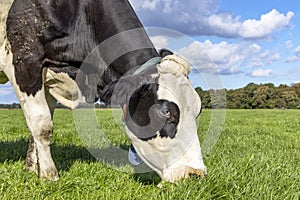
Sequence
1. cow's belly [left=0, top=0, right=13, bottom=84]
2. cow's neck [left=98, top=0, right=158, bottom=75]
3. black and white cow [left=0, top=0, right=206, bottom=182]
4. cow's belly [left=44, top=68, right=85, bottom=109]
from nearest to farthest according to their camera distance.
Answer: black and white cow [left=0, top=0, right=206, bottom=182] → cow's neck [left=98, top=0, right=158, bottom=75] → cow's belly [left=0, top=0, right=13, bottom=84] → cow's belly [left=44, top=68, right=85, bottom=109]

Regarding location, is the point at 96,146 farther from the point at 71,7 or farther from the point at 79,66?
the point at 71,7

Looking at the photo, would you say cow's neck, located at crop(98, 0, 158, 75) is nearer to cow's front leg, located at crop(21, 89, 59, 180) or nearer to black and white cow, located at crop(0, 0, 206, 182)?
black and white cow, located at crop(0, 0, 206, 182)

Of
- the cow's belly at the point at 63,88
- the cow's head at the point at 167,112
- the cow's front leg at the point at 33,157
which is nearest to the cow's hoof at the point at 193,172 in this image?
the cow's head at the point at 167,112

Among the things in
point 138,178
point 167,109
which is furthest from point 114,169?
point 167,109

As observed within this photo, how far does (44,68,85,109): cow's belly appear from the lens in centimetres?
510

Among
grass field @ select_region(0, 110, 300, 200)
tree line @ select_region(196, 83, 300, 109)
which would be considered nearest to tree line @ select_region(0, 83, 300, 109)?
tree line @ select_region(196, 83, 300, 109)

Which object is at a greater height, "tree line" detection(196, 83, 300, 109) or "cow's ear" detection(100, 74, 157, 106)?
"tree line" detection(196, 83, 300, 109)

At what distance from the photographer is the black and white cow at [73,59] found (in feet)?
13.9

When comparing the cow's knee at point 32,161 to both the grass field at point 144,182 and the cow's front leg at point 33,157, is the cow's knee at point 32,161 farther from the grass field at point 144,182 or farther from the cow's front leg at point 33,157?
the grass field at point 144,182

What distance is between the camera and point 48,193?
4188 mm

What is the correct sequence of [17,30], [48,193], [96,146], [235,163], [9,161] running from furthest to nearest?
[96,146]
[9,161]
[235,163]
[17,30]
[48,193]

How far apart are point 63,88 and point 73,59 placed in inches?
18.1

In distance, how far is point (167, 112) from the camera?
3.94m

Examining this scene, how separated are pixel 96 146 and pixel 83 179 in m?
2.86
